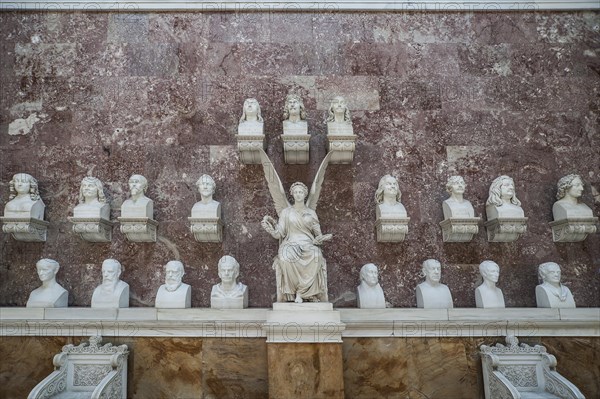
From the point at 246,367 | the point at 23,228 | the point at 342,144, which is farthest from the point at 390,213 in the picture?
the point at 23,228

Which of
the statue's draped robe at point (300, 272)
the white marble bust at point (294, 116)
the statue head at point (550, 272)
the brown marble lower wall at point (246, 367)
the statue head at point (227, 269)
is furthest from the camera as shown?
the white marble bust at point (294, 116)

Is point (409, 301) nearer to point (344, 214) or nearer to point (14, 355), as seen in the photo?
point (344, 214)

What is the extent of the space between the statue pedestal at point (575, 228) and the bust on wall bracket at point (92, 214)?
6.28 m

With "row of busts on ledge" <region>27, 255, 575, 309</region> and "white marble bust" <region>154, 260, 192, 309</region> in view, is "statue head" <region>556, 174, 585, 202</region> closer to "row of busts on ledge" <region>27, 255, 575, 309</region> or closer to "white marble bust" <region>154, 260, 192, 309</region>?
"row of busts on ledge" <region>27, 255, 575, 309</region>

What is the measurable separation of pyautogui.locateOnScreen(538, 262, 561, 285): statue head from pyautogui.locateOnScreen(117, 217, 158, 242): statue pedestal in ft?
17.5

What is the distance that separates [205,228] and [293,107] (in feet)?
6.78

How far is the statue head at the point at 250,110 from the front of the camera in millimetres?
7137

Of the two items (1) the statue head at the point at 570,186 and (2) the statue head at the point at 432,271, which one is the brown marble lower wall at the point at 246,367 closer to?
(2) the statue head at the point at 432,271

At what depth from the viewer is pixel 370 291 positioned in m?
6.73

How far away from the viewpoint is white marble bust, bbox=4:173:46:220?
6871 mm

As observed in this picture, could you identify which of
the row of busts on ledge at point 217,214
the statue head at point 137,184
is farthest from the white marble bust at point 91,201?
the statue head at point 137,184

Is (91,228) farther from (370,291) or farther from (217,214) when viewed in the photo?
(370,291)

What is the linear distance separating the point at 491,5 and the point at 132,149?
6.08 m

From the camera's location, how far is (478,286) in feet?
23.0
